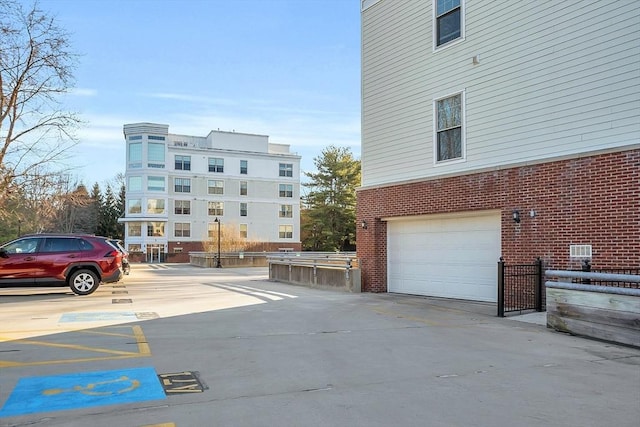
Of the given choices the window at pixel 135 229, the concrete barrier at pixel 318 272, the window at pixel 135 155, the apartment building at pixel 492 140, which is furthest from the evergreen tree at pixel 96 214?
the apartment building at pixel 492 140

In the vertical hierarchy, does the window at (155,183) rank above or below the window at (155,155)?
below

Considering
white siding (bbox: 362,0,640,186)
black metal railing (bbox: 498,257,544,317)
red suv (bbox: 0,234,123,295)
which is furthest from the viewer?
red suv (bbox: 0,234,123,295)

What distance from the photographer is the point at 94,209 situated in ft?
268

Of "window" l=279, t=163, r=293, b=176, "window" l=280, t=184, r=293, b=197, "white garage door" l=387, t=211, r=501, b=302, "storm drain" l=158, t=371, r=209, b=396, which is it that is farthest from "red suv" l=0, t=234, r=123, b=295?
"window" l=279, t=163, r=293, b=176

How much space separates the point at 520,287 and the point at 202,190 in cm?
5352

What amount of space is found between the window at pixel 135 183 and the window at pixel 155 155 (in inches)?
78.7

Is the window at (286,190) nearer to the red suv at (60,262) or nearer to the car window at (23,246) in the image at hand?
the red suv at (60,262)

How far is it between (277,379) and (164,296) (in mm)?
10718

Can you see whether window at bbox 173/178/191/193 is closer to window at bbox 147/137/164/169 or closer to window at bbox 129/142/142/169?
window at bbox 147/137/164/169

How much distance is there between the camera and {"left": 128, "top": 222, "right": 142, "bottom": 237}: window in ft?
197

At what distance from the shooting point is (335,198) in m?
60.5

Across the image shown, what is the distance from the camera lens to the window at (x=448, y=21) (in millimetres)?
14602

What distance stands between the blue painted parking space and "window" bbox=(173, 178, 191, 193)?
56438 millimetres

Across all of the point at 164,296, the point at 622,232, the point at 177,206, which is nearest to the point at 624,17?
the point at 622,232
